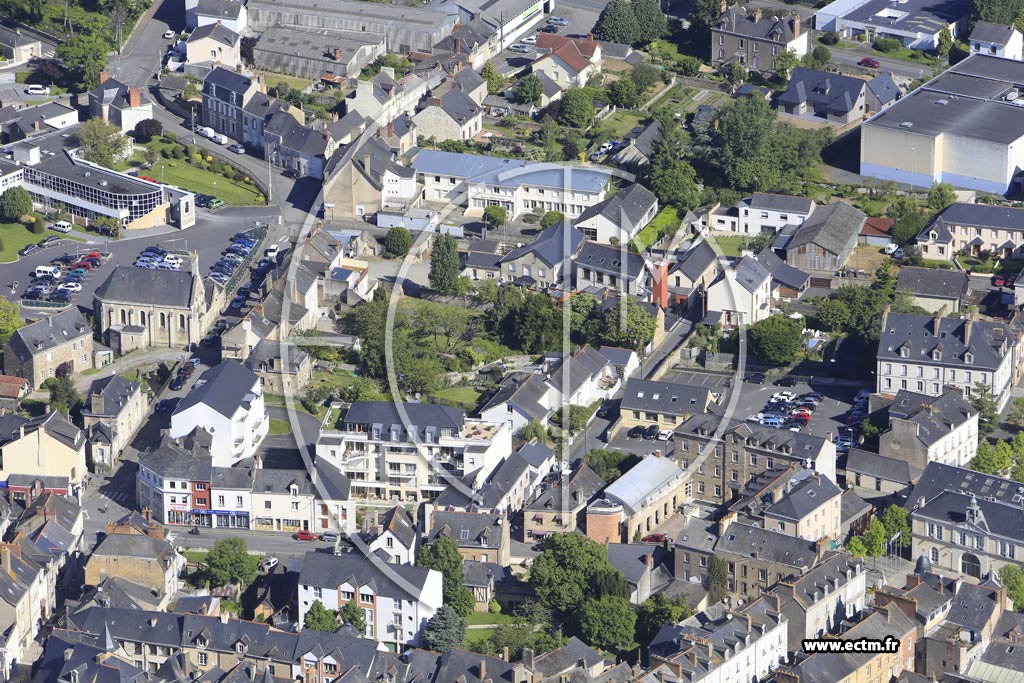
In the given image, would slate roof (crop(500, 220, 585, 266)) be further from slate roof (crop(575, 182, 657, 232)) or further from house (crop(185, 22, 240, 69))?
house (crop(185, 22, 240, 69))

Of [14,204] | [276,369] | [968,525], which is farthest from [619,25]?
[968,525]

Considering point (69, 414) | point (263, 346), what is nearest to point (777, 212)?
point (263, 346)

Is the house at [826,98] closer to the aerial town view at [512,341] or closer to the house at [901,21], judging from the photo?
the aerial town view at [512,341]

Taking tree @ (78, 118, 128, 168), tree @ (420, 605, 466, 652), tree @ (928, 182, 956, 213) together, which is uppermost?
tree @ (78, 118, 128, 168)

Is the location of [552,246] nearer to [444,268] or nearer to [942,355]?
[444,268]

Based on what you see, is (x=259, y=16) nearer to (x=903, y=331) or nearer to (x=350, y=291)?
(x=350, y=291)

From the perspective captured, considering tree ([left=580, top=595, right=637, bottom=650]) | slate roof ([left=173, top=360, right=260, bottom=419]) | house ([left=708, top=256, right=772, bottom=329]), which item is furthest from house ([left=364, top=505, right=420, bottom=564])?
house ([left=708, top=256, right=772, bottom=329])
